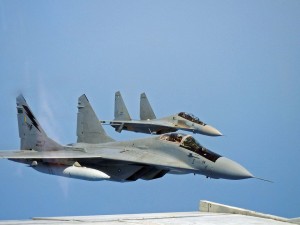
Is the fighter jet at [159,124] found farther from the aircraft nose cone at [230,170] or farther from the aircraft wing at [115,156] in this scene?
the aircraft nose cone at [230,170]

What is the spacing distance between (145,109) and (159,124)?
5.00 metres

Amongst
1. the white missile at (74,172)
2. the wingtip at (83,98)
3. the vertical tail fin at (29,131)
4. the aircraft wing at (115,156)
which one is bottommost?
the white missile at (74,172)

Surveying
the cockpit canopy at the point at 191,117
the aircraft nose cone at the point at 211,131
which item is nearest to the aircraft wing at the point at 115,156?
the aircraft nose cone at the point at 211,131

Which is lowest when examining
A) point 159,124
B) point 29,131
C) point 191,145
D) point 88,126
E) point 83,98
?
point 191,145

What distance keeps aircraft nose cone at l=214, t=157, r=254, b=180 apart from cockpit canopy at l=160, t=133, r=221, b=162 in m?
0.25

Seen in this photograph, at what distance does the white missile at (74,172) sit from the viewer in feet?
42.6

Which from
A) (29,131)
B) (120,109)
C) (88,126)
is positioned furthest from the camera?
(120,109)

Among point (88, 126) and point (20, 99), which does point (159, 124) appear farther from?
point (20, 99)

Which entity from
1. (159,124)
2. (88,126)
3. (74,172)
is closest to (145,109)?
(159,124)

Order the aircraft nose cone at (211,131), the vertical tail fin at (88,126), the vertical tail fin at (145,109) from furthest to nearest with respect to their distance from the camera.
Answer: the vertical tail fin at (145,109) → the aircraft nose cone at (211,131) → the vertical tail fin at (88,126)

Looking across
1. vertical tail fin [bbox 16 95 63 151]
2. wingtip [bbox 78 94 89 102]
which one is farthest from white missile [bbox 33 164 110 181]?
wingtip [bbox 78 94 89 102]

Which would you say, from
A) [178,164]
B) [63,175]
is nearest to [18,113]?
[63,175]

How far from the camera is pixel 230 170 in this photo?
515 inches

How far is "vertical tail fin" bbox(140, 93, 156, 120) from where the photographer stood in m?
29.0
